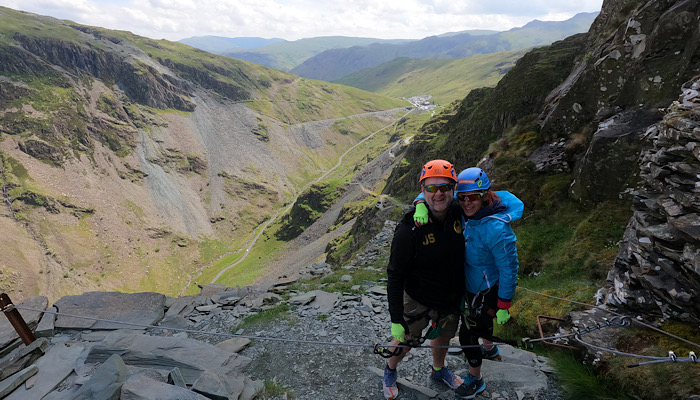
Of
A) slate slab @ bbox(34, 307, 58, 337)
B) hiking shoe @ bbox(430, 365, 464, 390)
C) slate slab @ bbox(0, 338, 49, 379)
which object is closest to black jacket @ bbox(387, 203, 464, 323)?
hiking shoe @ bbox(430, 365, 464, 390)

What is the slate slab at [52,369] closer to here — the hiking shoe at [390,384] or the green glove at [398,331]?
the hiking shoe at [390,384]

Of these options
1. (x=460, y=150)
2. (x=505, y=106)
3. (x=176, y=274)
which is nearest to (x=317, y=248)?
(x=460, y=150)

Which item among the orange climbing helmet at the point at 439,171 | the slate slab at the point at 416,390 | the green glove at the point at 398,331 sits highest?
the orange climbing helmet at the point at 439,171

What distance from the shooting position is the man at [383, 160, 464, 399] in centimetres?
527

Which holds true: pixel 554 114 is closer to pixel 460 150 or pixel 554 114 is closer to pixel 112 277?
pixel 460 150

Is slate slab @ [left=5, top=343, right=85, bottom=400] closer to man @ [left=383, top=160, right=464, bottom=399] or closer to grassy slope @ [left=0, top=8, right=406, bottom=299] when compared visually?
man @ [left=383, top=160, right=464, bottom=399]

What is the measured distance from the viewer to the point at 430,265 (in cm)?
556

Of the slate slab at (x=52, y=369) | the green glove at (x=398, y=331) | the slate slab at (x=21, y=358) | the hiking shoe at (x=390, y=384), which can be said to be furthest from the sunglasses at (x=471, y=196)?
the slate slab at (x=21, y=358)

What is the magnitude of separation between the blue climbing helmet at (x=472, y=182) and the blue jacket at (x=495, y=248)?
1.10 ft

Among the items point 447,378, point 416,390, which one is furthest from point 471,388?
point 416,390

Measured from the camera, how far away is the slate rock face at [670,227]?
19.5 feet

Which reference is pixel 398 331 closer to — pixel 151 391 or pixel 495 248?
pixel 495 248

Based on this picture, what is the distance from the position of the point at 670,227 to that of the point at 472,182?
178 inches

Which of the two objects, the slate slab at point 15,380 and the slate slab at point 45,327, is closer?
the slate slab at point 15,380
